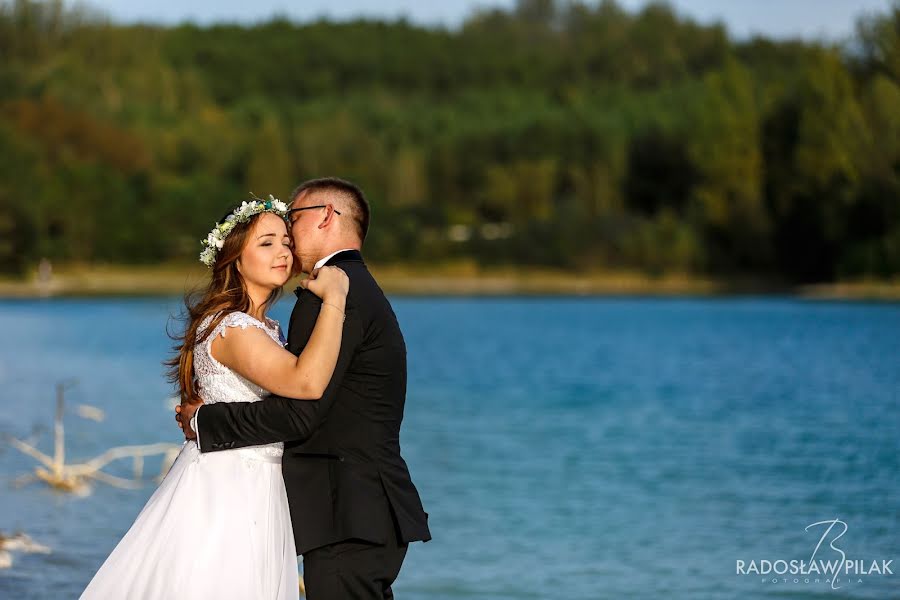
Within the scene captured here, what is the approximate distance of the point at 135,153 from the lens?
96188 mm

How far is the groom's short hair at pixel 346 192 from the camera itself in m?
3.91

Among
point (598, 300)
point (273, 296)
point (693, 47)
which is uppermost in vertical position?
point (693, 47)

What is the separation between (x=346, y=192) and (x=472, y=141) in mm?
103025

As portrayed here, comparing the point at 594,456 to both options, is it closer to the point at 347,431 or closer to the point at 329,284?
the point at 347,431

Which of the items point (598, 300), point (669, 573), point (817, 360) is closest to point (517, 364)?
point (817, 360)

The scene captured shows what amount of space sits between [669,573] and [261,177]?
88.4m

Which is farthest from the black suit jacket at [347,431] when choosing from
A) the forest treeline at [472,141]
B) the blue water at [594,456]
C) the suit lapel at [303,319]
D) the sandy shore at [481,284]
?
the sandy shore at [481,284]

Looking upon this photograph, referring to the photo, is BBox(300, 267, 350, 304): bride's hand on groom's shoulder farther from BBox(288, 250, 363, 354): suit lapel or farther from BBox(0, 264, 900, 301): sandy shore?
BBox(0, 264, 900, 301): sandy shore

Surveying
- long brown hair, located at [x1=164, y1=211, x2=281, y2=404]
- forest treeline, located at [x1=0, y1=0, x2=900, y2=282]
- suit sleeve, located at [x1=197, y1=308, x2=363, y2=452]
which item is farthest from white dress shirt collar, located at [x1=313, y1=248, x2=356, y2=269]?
forest treeline, located at [x1=0, y1=0, x2=900, y2=282]

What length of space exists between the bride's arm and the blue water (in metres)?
4.40

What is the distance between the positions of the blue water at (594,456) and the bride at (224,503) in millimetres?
4039

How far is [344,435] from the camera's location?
3816 mm

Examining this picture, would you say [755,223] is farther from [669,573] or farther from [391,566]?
[391,566]
